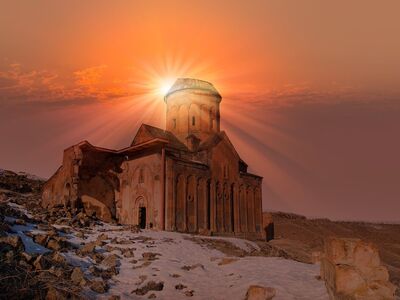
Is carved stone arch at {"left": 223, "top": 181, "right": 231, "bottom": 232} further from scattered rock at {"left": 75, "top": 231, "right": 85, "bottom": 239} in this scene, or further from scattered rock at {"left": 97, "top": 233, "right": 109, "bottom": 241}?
scattered rock at {"left": 75, "top": 231, "right": 85, "bottom": 239}

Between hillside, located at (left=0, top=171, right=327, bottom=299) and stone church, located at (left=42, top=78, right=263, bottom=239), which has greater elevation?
stone church, located at (left=42, top=78, right=263, bottom=239)

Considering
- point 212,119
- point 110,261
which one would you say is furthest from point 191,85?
point 110,261

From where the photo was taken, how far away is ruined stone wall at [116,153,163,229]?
85.6 ft

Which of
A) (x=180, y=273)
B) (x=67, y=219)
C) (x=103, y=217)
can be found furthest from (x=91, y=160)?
(x=180, y=273)

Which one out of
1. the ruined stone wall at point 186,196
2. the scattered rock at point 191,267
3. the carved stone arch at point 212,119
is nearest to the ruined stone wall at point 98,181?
the ruined stone wall at point 186,196

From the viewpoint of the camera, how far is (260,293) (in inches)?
382

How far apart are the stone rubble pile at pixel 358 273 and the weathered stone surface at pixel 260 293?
220 cm

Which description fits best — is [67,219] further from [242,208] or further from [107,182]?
[242,208]

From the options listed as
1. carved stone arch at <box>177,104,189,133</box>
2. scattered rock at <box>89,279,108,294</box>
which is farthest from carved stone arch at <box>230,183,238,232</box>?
scattered rock at <box>89,279,108,294</box>

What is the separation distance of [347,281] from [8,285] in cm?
781

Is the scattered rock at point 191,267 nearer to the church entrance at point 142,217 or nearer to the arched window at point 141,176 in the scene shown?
the church entrance at point 142,217

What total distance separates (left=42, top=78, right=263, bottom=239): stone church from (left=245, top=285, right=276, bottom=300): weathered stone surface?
1589 centimetres

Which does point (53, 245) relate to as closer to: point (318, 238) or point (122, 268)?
point (122, 268)

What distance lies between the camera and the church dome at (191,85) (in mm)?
35934
